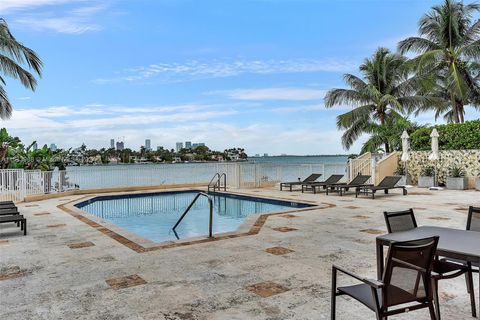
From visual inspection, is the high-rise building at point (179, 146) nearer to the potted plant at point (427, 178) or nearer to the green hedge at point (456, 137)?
the green hedge at point (456, 137)

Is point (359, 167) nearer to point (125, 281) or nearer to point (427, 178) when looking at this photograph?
point (427, 178)

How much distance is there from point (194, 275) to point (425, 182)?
45.6 ft

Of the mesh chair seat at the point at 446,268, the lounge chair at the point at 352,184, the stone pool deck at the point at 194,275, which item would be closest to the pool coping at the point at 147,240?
the stone pool deck at the point at 194,275

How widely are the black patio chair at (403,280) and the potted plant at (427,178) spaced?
14.2 metres

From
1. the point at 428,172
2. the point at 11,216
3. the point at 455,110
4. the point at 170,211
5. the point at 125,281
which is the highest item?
the point at 455,110

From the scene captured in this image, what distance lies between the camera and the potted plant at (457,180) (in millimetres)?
13898

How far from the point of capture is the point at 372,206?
981cm

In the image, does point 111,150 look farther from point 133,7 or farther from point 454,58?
point 454,58

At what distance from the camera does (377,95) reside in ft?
64.5

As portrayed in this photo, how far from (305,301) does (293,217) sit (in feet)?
16.2

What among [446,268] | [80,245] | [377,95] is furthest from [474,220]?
[377,95]

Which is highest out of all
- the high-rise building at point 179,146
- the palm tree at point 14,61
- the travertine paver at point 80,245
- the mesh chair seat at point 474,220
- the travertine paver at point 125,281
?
the palm tree at point 14,61

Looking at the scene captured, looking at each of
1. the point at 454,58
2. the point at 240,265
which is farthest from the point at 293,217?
the point at 454,58

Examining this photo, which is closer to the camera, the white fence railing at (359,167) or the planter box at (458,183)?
the planter box at (458,183)
